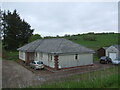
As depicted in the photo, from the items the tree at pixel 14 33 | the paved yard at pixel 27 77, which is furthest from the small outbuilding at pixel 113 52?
the tree at pixel 14 33

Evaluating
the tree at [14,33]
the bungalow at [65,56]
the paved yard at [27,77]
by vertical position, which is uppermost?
the tree at [14,33]

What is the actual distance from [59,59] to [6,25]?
3528cm

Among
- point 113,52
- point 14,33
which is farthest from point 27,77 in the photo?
point 14,33

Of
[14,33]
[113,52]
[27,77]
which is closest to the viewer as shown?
[27,77]

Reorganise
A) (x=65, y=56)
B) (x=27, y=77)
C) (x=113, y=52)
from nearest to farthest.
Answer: (x=27, y=77), (x=65, y=56), (x=113, y=52)

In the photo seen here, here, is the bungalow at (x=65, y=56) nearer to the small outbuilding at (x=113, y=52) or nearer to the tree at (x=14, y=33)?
the small outbuilding at (x=113, y=52)

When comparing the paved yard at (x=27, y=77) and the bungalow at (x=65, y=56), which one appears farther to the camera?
the bungalow at (x=65, y=56)

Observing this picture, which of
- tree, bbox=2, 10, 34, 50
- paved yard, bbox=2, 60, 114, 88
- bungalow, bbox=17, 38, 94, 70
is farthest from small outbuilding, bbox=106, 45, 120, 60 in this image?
tree, bbox=2, 10, 34, 50

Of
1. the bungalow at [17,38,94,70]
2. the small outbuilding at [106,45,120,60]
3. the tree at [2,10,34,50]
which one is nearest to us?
the bungalow at [17,38,94,70]

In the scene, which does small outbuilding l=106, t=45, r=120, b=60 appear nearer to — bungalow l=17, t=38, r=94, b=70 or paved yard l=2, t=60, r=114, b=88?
bungalow l=17, t=38, r=94, b=70

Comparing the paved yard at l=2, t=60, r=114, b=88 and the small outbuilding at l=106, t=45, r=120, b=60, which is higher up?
the small outbuilding at l=106, t=45, r=120, b=60

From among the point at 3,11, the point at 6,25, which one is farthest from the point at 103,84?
the point at 3,11

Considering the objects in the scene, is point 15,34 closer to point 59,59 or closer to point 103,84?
point 59,59

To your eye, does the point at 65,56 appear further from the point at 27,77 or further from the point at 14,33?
the point at 14,33
